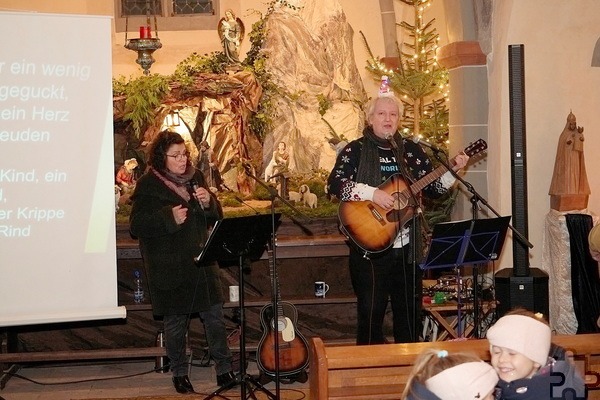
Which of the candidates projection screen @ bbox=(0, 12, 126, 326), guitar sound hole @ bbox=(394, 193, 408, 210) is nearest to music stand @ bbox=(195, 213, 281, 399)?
projection screen @ bbox=(0, 12, 126, 326)

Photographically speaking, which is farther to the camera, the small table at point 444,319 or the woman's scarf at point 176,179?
the small table at point 444,319

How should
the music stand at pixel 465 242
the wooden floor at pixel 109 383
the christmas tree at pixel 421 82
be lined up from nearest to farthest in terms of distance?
the music stand at pixel 465 242 → the wooden floor at pixel 109 383 → the christmas tree at pixel 421 82

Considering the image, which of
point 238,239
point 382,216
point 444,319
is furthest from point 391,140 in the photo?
point 444,319

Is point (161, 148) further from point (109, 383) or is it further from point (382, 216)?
point (109, 383)

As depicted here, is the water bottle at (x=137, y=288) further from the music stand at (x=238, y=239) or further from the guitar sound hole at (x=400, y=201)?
the guitar sound hole at (x=400, y=201)

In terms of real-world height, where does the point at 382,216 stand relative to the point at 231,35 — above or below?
below

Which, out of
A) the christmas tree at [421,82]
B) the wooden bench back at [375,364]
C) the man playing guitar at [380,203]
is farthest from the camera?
the christmas tree at [421,82]

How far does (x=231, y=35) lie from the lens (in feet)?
32.4

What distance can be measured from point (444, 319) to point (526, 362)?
3.11 meters

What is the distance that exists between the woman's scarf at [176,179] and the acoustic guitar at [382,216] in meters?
1.00

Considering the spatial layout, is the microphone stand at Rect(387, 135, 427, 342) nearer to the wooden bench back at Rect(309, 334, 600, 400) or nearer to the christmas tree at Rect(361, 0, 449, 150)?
the wooden bench back at Rect(309, 334, 600, 400)

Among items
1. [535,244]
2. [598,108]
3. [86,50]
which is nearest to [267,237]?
[86,50]

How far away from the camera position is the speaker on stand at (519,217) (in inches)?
259

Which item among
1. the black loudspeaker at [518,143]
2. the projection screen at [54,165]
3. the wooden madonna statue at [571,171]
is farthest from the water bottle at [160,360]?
the wooden madonna statue at [571,171]
